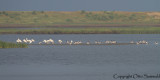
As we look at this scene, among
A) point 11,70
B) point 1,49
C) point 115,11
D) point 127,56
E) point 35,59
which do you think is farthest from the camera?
point 115,11

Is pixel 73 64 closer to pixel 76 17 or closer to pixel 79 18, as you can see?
pixel 79 18

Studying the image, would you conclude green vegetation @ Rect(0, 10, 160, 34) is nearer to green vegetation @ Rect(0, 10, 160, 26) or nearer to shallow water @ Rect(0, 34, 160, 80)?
green vegetation @ Rect(0, 10, 160, 26)

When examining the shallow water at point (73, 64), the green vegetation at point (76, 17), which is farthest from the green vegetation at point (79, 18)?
the shallow water at point (73, 64)

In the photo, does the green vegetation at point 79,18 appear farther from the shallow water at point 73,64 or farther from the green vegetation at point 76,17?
the shallow water at point 73,64

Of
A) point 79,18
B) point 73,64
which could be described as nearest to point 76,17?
point 79,18

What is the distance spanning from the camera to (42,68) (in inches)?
1256

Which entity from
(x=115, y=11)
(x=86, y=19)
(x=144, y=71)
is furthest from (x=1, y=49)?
(x=115, y=11)

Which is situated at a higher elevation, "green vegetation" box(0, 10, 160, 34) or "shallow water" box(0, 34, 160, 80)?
"green vegetation" box(0, 10, 160, 34)

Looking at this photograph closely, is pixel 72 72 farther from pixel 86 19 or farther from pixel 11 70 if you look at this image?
pixel 86 19

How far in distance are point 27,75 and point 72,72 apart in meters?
2.46

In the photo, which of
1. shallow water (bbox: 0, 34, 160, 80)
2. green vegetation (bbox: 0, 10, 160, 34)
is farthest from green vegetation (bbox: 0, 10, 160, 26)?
shallow water (bbox: 0, 34, 160, 80)

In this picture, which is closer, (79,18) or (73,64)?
(73,64)

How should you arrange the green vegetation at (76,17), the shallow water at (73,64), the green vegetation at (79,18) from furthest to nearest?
1. the green vegetation at (76,17)
2. the green vegetation at (79,18)
3. the shallow water at (73,64)

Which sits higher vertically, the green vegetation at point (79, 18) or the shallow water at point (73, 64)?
the green vegetation at point (79, 18)
